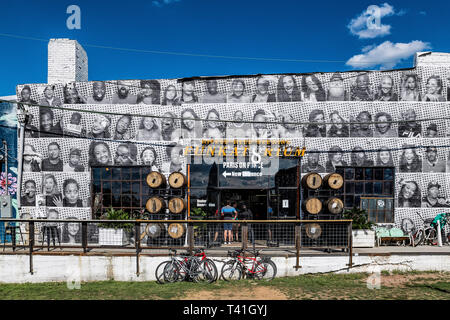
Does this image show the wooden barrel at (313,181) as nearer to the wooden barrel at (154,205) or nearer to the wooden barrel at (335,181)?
the wooden barrel at (335,181)

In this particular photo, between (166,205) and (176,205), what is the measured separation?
96 centimetres

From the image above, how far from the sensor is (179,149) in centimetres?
1200

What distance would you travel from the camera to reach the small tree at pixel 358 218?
1050 centimetres

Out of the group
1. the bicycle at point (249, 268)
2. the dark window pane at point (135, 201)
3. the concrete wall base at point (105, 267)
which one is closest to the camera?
the bicycle at point (249, 268)

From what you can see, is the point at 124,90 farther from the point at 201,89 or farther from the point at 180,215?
the point at 180,215

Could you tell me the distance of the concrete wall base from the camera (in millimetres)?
8633

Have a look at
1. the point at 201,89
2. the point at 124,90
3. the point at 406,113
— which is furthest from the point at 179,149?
the point at 406,113

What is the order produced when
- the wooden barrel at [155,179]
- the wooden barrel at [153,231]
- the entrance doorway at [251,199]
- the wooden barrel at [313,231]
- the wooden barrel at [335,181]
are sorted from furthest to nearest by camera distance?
the entrance doorway at [251,199] → the wooden barrel at [155,179] → the wooden barrel at [335,181] → the wooden barrel at [153,231] → the wooden barrel at [313,231]

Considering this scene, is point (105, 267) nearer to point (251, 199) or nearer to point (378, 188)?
point (251, 199)

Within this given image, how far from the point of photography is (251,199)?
1191 cm

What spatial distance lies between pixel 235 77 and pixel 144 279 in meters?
8.06

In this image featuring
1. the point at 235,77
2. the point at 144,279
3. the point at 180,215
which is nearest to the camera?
the point at 144,279

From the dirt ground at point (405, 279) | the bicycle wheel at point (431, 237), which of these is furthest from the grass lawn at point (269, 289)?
the bicycle wheel at point (431, 237)

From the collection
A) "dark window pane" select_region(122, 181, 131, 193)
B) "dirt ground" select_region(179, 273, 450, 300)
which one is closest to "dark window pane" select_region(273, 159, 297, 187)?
"dirt ground" select_region(179, 273, 450, 300)
